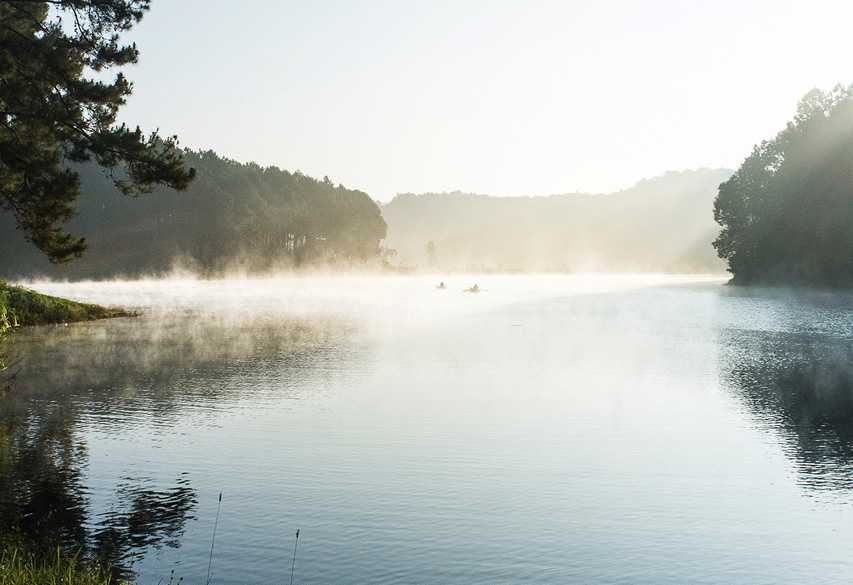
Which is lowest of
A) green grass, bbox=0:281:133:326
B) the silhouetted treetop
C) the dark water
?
the dark water

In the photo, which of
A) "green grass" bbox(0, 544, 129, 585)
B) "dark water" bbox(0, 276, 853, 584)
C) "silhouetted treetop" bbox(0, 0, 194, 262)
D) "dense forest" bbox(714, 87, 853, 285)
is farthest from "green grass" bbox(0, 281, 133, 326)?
"dense forest" bbox(714, 87, 853, 285)

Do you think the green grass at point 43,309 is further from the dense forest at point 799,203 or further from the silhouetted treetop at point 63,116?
the dense forest at point 799,203

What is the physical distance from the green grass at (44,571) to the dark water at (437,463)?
28.5 inches

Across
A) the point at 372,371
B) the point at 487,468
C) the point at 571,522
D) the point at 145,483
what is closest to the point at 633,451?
the point at 487,468

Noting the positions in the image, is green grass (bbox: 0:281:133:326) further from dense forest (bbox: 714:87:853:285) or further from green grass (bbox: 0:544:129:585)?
dense forest (bbox: 714:87:853:285)

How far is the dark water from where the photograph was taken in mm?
13344

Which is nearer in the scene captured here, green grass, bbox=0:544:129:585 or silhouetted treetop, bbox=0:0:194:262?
green grass, bbox=0:544:129:585

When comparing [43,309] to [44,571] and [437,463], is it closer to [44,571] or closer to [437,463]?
[437,463]

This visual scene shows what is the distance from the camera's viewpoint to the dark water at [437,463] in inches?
525

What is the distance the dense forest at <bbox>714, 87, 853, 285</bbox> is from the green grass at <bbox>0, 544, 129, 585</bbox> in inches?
4794

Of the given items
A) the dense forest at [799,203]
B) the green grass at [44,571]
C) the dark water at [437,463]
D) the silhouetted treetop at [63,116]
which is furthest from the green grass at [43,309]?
the dense forest at [799,203]

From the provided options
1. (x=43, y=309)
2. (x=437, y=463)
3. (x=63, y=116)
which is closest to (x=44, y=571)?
(x=437, y=463)

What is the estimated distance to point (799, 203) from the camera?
127500 mm

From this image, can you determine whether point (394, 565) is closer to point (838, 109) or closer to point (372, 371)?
point (372, 371)
